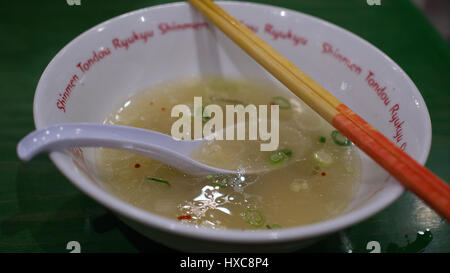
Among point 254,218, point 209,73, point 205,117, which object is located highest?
point 209,73

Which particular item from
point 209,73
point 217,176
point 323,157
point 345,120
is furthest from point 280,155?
point 209,73

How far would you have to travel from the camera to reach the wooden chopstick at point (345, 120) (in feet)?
2.58

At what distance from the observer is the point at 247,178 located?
1200 millimetres

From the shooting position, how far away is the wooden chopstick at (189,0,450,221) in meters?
0.79

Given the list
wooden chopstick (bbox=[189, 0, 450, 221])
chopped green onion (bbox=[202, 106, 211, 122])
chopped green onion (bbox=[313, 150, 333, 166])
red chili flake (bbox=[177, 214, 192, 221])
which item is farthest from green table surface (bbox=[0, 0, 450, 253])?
chopped green onion (bbox=[202, 106, 211, 122])

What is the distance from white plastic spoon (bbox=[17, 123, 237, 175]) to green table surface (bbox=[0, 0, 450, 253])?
246mm

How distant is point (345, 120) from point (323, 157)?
0.33 m

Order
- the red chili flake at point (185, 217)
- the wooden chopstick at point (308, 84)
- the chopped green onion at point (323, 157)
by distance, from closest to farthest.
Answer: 1. the wooden chopstick at point (308, 84)
2. the red chili flake at point (185, 217)
3. the chopped green onion at point (323, 157)

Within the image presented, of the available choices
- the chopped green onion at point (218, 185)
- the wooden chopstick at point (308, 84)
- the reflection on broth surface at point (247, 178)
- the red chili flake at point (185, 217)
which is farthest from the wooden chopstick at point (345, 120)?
the red chili flake at point (185, 217)

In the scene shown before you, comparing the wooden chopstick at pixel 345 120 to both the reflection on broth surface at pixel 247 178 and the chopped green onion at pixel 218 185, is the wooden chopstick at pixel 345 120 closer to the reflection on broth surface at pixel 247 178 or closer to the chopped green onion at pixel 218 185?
the reflection on broth surface at pixel 247 178

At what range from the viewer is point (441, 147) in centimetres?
142

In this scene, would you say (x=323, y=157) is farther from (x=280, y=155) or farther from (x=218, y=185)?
(x=218, y=185)

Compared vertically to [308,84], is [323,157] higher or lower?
lower

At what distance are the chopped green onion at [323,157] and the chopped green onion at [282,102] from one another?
0.95ft
